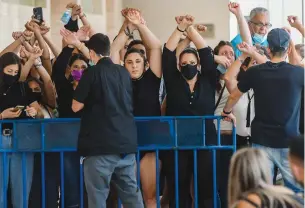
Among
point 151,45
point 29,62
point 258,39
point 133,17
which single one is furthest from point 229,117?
point 29,62

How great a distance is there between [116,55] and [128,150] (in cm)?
97

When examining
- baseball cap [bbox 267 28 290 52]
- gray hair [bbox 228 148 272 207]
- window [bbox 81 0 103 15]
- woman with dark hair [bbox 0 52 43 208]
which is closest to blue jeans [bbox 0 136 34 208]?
woman with dark hair [bbox 0 52 43 208]

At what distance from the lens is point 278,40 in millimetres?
3986

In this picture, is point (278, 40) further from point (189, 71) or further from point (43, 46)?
point (43, 46)

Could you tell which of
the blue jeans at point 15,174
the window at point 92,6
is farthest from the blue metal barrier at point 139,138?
the window at point 92,6

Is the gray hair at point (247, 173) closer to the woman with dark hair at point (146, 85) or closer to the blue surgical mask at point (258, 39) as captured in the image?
the woman with dark hair at point (146, 85)

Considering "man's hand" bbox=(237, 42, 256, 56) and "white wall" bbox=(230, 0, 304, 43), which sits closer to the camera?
"man's hand" bbox=(237, 42, 256, 56)

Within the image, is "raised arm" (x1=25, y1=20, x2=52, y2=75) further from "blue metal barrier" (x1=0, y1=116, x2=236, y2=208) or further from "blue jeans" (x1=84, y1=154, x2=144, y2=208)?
"blue jeans" (x1=84, y1=154, x2=144, y2=208)

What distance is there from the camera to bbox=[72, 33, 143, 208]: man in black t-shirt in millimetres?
3957

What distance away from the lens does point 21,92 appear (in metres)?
4.59

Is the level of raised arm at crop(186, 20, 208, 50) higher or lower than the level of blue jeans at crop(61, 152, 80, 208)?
higher

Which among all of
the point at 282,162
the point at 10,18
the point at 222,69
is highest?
the point at 10,18

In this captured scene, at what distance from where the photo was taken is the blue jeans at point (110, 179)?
3.97 m

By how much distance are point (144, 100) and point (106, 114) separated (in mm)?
514
